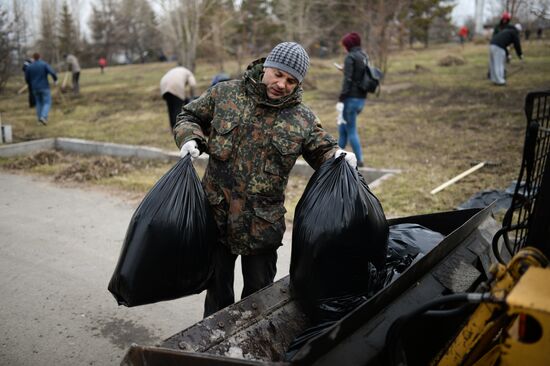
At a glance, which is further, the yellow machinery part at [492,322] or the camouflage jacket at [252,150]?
the camouflage jacket at [252,150]

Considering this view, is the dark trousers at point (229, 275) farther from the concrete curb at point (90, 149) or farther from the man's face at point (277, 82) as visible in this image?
the concrete curb at point (90, 149)

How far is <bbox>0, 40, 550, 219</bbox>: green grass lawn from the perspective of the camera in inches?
253

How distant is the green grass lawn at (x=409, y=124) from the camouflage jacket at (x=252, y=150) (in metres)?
3.13

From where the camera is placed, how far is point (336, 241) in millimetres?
2240

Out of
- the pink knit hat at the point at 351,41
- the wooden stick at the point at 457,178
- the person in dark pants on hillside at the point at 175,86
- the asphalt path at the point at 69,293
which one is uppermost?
the pink knit hat at the point at 351,41

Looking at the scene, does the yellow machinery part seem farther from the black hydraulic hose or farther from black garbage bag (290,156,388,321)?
black garbage bag (290,156,388,321)

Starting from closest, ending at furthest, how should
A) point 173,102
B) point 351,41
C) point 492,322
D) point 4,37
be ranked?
point 492,322, point 351,41, point 173,102, point 4,37

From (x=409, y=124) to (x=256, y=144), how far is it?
8.34 meters

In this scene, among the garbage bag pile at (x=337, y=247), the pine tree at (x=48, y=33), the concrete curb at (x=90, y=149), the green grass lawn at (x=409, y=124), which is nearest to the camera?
the garbage bag pile at (x=337, y=247)

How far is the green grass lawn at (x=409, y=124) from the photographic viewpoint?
6418 millimetres

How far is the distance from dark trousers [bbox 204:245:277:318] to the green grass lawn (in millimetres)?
3018

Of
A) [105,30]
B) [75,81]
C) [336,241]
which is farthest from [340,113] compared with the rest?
[105,30]

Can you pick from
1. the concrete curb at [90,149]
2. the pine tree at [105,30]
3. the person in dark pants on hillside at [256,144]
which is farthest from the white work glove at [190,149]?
the pine tree at [105,30]

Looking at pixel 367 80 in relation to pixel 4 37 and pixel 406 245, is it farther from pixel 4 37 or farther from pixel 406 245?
pixel 4 37
